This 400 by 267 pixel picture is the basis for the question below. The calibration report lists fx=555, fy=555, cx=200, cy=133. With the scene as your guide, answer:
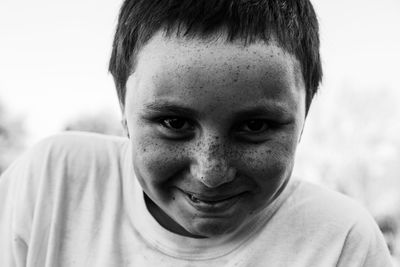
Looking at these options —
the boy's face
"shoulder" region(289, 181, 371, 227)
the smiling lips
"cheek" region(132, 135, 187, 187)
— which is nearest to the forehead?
the boy's face

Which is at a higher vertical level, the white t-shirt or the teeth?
the teeth

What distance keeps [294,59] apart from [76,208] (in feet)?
2.28

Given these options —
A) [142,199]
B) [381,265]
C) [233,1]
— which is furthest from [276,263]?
[233,1]

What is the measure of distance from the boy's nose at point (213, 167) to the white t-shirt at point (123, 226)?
0.31m

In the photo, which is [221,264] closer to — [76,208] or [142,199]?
[142,199]

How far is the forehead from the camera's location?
105 centimetres

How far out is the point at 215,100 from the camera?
3.46 feet

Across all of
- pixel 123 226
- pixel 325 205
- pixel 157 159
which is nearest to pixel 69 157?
pixel 123 226

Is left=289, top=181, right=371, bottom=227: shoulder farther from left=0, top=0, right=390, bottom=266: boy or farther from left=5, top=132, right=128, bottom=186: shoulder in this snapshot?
left=5, top=132, right=128, bottom=186: shoulder

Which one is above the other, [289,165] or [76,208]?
[289,165]

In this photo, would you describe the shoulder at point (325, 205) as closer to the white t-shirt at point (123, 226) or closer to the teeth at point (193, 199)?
the white t-shirt at point (123, 226)

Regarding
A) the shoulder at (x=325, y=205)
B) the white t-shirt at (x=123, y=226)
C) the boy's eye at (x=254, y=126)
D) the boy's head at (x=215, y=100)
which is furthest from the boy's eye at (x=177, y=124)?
the shoulder at (x=325, y=205)

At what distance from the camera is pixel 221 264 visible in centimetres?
137

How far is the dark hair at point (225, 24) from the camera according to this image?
1085 millimetres
